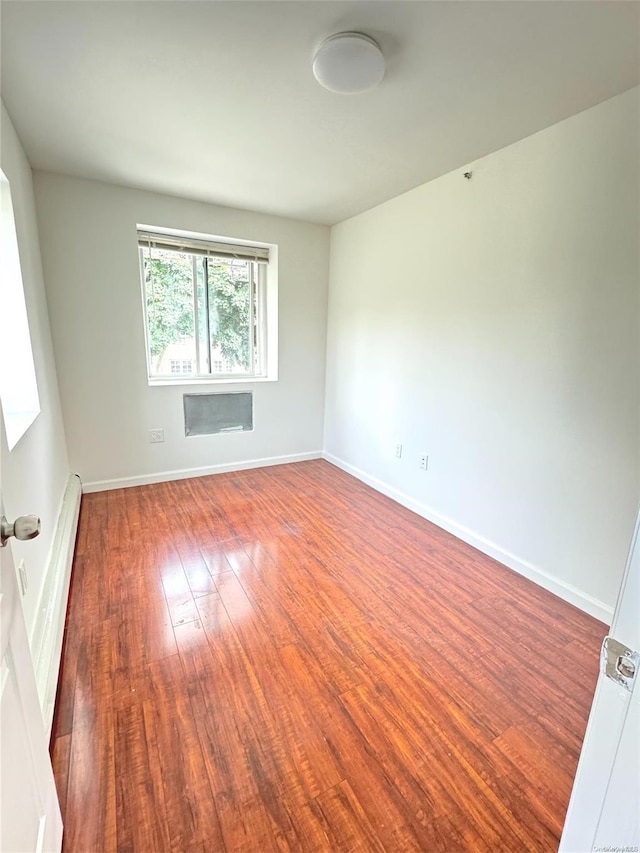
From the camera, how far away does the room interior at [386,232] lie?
4.60 feet

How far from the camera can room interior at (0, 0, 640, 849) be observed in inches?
55.2

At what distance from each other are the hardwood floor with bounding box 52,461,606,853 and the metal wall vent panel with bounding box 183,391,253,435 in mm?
1254

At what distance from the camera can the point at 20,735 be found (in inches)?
30.6

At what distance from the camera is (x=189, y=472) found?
140 inches

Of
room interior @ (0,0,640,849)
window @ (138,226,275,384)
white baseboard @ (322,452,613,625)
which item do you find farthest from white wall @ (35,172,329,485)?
white baseboard @ (322,452,613,625)

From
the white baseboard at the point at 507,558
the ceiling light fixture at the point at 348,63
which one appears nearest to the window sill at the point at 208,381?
the white baseboard at the point at 507,558

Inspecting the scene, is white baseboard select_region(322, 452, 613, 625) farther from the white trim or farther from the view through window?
the view through window

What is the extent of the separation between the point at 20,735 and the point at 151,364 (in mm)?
2947

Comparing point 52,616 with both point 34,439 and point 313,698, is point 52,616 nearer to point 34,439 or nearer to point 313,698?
point 34,439

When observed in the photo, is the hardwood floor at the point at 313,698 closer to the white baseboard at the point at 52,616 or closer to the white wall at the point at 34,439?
the white baseboard at the point at 52,616

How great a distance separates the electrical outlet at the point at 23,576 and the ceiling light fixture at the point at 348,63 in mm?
2120

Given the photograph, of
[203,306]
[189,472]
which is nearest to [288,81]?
[203,306]

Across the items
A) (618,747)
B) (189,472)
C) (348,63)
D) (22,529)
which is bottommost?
(189,472)

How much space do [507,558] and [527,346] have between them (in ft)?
4.12
